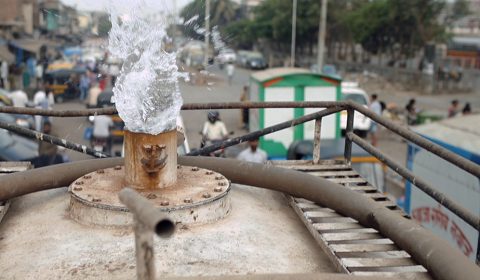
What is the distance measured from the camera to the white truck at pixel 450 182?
7129 millimetres

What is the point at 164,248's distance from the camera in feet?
9.39

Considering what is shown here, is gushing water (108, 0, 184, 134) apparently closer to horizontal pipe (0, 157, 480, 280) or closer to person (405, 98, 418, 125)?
horizontal pipe (0, 157, 480, 280)

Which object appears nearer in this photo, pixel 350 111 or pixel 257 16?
pixel 350 111

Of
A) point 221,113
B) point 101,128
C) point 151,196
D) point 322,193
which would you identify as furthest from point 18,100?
point 322,193

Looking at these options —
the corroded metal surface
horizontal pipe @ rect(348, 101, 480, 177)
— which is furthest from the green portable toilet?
the corroded metal surface

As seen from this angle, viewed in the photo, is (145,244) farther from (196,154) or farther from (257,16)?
(257,16)

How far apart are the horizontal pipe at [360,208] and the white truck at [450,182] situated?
3785 mm

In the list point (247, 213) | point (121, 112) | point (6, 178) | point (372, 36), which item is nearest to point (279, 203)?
point (247, 213)

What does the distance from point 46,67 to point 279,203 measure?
86.4 feet

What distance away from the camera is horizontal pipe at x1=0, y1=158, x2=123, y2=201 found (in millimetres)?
3445

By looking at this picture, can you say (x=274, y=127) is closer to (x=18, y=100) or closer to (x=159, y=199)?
(x=159, y=199)

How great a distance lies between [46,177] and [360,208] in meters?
1.98

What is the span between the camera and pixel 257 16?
190 feet

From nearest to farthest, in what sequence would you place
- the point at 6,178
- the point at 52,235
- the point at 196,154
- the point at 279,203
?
the point at 52,235 → the point at 6,178 → the point at 279,203 → the point at 196,154
